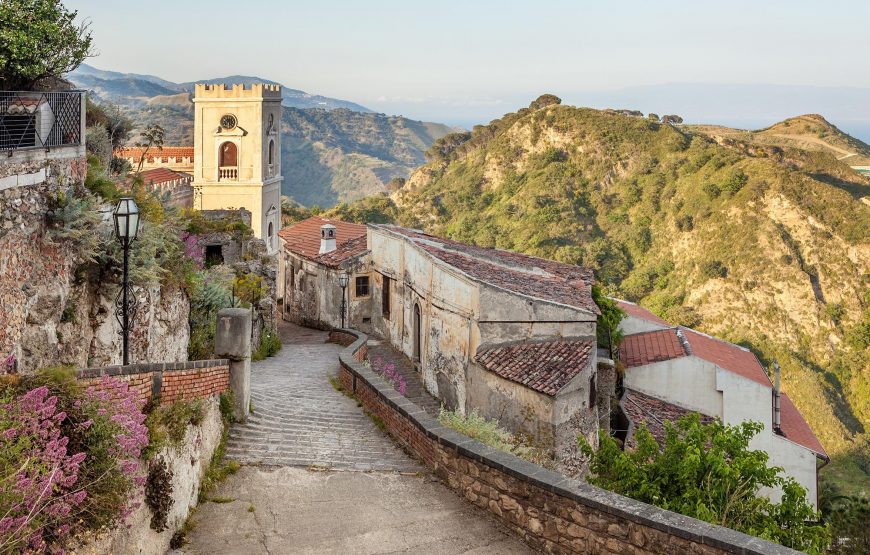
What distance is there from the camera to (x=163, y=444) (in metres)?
7.00

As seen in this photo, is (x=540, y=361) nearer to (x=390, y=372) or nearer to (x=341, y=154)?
(x=390, y=372)

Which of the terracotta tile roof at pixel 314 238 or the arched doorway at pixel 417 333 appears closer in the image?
the arched doorway at pixel 417 333

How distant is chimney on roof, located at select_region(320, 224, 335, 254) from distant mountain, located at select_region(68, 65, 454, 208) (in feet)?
264

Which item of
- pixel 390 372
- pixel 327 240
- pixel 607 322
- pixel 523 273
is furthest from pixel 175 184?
pixel 607 322

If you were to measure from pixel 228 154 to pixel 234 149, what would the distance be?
0.49 metres

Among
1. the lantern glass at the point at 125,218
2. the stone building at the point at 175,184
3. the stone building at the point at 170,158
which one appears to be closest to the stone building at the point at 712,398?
the lantern glass at the point at 125,218

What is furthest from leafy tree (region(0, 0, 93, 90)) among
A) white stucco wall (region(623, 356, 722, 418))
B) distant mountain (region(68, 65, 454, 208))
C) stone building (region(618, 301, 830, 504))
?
distant mountain (region(68, 65, 454, 208))

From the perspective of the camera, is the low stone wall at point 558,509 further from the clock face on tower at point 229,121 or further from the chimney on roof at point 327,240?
the clock face on tower at point 229,121

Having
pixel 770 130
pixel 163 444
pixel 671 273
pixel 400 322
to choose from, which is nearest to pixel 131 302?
pixel 163 444

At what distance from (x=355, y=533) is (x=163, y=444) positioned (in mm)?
1943

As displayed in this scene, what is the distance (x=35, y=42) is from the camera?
11.4m

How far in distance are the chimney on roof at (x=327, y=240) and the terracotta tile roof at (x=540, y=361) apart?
12800mm

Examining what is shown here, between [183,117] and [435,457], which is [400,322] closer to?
[435,457]

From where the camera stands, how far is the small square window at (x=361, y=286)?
84.0ft
